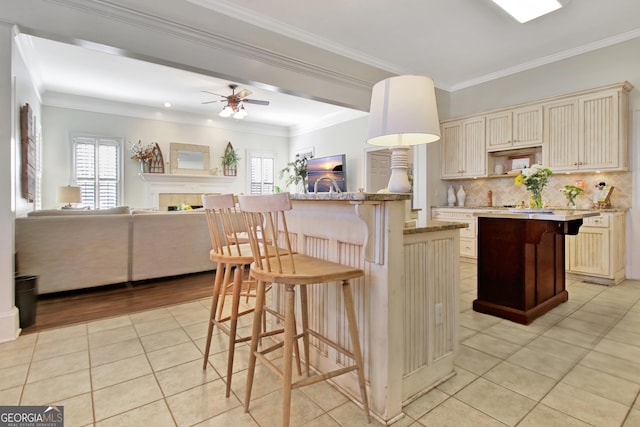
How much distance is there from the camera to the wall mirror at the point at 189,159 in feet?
24.4

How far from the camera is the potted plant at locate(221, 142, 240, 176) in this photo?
8016 mm

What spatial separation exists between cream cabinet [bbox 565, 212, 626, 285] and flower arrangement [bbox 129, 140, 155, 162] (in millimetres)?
7674

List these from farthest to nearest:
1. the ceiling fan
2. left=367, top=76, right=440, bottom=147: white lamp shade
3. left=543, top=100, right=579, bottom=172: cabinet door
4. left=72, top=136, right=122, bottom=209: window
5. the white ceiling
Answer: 1. left=72, top=136, right=122, bottom=209: window
2. the ceiling fan
3. left=543, top=100, right=579, bottom=172: cabinet door
4. the white ceiling
5. left=367, top=76, right=440, bottom=147: white lamp shade

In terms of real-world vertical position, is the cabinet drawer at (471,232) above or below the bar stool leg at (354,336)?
above

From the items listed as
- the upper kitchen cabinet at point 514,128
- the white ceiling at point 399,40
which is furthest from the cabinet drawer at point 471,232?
the white ceiling at point 399,40

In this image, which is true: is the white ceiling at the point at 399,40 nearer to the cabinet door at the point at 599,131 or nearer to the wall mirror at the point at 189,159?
the cabinet door at the point at 599,131

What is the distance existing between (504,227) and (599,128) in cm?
249

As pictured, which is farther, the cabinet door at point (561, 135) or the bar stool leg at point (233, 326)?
the cabinet door at point (561, 135)

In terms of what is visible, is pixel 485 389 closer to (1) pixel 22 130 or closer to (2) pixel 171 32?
(2) pixel 171 32

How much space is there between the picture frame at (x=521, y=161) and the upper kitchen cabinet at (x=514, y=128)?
1.18 feet

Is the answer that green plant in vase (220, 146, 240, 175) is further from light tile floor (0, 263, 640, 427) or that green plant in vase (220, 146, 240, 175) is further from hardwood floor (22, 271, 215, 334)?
light tile floor (0, 263, 640, 427)

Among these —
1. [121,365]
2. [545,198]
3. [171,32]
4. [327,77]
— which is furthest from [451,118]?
[121,365]

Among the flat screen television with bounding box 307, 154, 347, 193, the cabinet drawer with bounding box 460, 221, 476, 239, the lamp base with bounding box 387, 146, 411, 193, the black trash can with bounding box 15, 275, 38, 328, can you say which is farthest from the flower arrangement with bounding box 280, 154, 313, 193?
the lamp base with bounding box 387, 146, 411, 193

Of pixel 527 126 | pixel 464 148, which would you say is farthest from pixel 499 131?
pixel 464 148
